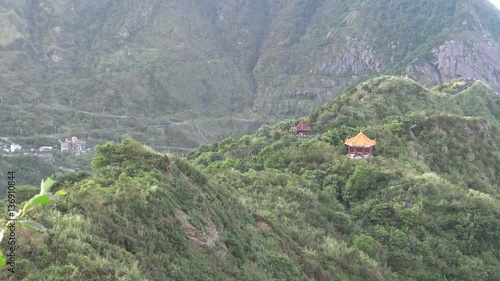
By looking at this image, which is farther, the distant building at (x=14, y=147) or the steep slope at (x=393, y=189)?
the distant building at (x=14, y=147)

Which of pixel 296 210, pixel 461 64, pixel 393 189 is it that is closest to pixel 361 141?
pixel 393 189

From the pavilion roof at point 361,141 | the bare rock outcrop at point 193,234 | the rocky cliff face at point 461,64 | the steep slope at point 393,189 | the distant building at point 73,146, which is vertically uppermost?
the rocky cliff face at point 461,64

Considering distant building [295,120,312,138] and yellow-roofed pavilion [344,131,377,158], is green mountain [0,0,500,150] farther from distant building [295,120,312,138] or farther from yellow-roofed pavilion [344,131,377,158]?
yellow-roofed pavilion [344,131,377,158]

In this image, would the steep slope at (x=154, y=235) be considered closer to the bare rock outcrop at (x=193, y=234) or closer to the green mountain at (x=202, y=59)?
the bare rock outcrop at (x=193, y=234)

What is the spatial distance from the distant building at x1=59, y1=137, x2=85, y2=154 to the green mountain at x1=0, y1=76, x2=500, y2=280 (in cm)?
Result: 5395

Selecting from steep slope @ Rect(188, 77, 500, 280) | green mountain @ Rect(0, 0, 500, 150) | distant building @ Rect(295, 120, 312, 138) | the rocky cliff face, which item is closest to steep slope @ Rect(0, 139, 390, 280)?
steep slope @ Rect(188, 77, 500, 280)

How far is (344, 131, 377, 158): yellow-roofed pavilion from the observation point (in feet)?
123

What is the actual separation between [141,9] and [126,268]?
180467 mm

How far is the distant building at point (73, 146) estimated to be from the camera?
319ft

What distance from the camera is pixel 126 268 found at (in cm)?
1052

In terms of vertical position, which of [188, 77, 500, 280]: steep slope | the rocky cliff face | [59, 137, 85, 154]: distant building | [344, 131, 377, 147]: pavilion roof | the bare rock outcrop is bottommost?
[59, 137, 85, 154]: distant building

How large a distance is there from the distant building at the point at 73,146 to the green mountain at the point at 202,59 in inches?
259

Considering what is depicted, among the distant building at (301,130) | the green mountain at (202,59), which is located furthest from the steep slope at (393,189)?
the green mountain at (202,59)

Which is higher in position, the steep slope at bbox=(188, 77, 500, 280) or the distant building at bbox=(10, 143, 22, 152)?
the steep slope at bbox=(188, 77, 500, 280)
